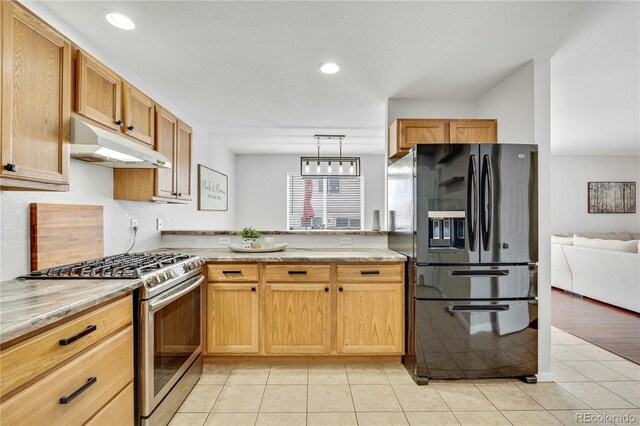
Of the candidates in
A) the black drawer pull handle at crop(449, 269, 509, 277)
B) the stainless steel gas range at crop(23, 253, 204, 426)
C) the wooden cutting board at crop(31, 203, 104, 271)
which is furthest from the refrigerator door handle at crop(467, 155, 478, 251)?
the wooden cutting board at crop(31, 203, 104, 271)

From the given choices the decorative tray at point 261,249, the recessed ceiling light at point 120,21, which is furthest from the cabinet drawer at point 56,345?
the recessed ceiling light at point 120,21

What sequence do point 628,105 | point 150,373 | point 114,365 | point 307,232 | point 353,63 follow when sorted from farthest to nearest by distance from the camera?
1. point 628,105
2. point 307,232
3. point 353,63
4. point 150,373
5. point 114,365

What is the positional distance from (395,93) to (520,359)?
251 cm

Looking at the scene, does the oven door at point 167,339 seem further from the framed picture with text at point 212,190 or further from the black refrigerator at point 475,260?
the framed picture with text at point 212,190

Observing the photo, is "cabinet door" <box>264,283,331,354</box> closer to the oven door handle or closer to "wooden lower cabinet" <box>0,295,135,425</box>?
the oven door handle

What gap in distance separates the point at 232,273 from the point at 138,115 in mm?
1353

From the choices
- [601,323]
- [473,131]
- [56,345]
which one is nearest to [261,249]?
[56,345]

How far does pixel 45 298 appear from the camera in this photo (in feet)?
4.46

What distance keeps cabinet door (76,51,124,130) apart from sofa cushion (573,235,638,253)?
5691 millimetres

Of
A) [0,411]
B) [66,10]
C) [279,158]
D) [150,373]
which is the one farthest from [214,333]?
[279,158]

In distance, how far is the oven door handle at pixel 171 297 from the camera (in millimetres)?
1783

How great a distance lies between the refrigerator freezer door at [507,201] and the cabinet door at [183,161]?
→ 250 cm

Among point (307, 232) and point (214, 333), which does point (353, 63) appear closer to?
point (307, 232)

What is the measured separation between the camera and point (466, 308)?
94.2 inches
